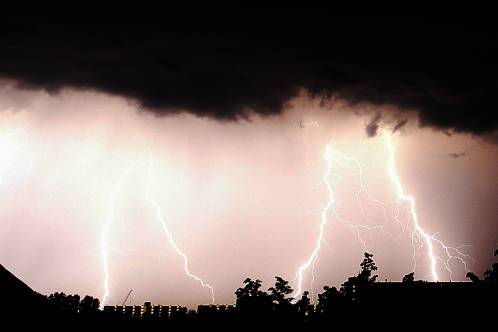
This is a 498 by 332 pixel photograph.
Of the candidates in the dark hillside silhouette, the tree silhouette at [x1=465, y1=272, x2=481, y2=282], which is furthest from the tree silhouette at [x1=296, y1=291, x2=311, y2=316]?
the tree silhouette at [x1=465, y1=272, x2=481, y2=282]

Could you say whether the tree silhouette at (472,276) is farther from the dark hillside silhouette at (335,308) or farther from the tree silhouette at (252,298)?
the tree silhouette at (252,298)

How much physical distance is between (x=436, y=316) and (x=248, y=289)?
24876 mm

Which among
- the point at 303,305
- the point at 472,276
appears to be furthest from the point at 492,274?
the point at 303,305

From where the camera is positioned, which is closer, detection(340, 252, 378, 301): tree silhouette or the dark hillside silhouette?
the dark hillside silhouette

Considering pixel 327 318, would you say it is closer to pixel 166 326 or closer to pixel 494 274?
pixel 494 274

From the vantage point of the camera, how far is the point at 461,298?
30172 mm

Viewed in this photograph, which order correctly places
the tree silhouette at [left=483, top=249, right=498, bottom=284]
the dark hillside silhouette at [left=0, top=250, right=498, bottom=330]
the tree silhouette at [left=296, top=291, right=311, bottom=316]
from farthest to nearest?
the tree silhouette at [left=296, top=291, right=311, bottom=316], the tree silhouette at [left=483, top=249, right=498, bottom=284], the dark hillside silhouette at [left=0, top=250, right=498, bottom=330]

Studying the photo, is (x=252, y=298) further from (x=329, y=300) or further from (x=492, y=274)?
(x=492, y=274)

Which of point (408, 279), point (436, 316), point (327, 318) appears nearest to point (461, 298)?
point (436, 316)

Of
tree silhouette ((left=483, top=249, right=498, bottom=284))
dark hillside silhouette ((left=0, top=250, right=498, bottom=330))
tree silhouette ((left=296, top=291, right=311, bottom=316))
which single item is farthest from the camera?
tree silhouette ((left=296, top=291, right=311, bottom=316))

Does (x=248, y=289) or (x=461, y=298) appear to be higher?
(x=248, y=289)

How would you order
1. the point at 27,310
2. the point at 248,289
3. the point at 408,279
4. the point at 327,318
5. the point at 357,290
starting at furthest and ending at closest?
the point at 248,289, the point at 408,279, the point at 357,290, the point at 327,318, the point at 27,310

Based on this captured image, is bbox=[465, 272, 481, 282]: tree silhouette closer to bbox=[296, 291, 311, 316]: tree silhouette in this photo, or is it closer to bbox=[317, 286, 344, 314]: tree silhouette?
bbox=[317, 286, 344, 314]: tree silhouette

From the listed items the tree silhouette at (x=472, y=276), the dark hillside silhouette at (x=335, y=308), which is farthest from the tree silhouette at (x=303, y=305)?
the tree silhouette at (x=472, y=276)
